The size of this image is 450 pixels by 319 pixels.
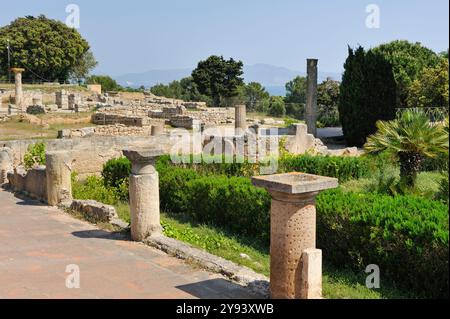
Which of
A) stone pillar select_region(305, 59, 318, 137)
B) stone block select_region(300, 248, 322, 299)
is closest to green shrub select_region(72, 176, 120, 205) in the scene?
stone block select_region(300, 248, 322, 299)

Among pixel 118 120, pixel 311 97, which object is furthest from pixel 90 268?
pixel 118 120

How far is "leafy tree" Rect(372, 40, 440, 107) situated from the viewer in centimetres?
3506

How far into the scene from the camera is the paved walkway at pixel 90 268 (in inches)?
224

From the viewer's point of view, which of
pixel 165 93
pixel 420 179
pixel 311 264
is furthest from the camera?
pixel 165 93

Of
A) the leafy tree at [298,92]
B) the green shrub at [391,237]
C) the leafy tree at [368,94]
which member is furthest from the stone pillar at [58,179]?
the leafy tree at [298,92]

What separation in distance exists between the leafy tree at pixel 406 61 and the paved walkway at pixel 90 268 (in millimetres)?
26612

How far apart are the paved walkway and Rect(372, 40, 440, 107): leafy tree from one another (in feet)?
87.3

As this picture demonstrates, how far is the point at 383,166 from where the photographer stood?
42.1ft

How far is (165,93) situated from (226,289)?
186ft

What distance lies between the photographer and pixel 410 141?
1070 centimetres

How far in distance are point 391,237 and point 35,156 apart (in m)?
10.7

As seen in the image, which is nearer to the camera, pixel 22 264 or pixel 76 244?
pixel 22 264
